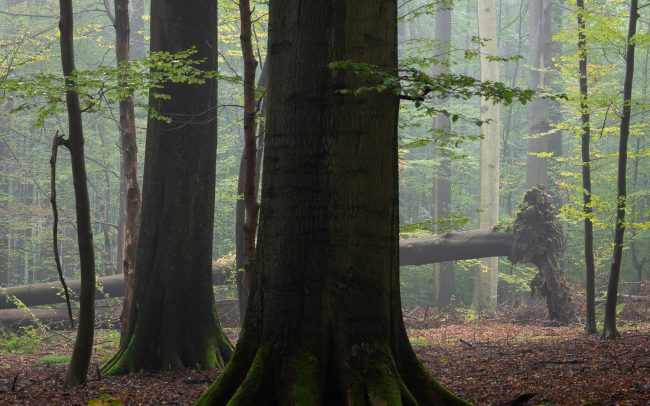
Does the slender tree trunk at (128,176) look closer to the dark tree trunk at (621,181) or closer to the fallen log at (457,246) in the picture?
the dark tree trunk at (621,181)

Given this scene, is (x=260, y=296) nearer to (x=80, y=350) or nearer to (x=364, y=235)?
(x=364, y=235)

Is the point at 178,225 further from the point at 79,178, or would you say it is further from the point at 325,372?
the point at 325,372

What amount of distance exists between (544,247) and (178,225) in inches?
427

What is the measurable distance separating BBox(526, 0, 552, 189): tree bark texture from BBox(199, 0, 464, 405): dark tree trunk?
19817mm

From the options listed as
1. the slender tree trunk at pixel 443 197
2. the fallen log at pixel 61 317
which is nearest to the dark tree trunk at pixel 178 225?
the fallen log at pixel 61 317

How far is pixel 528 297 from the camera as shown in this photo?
26.3m

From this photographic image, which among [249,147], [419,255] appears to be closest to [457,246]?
[419,255]

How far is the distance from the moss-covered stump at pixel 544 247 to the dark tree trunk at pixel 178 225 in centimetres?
1023

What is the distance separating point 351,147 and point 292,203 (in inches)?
22.1

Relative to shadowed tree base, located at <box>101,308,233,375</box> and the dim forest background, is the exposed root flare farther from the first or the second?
the dim forest background

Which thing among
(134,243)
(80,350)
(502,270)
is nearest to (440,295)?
(502,270)

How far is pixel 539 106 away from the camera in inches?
991

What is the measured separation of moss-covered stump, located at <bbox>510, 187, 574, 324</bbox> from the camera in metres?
16.8

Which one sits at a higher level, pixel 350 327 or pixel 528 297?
pixel 350 327
